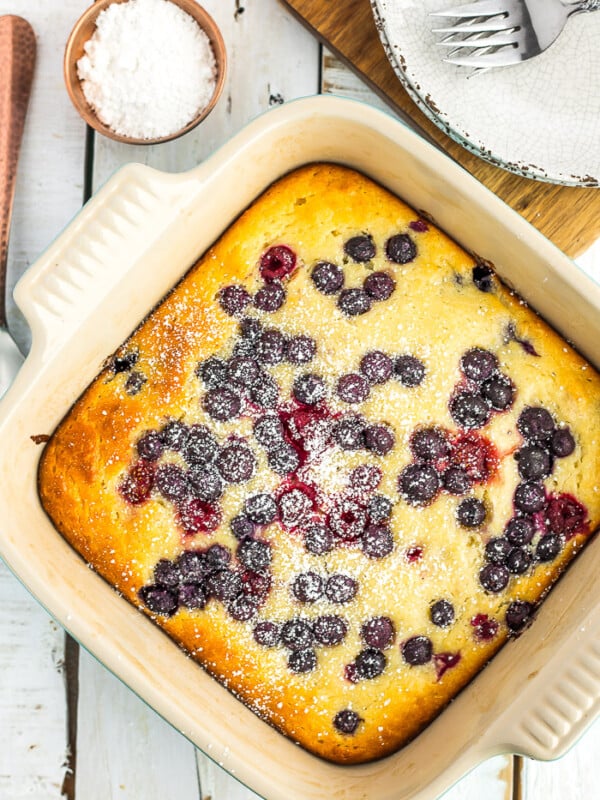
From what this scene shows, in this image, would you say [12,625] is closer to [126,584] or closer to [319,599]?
[126,584]

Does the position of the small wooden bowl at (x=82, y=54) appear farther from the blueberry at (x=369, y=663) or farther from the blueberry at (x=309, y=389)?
the blueberry at (x=369, y=663)

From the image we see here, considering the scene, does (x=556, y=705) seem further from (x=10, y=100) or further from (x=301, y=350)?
(x=10, y=100)

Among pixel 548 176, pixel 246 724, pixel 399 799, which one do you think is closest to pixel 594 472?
pixel 548 176

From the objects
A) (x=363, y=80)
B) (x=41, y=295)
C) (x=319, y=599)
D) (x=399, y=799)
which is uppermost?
(x=363, y=80)

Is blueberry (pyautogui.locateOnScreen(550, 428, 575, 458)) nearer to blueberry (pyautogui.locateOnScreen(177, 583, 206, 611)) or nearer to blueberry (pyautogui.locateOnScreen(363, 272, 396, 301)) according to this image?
Result: blueberry (pyautogui.locateOnScreen(363, 272, 396, 301))

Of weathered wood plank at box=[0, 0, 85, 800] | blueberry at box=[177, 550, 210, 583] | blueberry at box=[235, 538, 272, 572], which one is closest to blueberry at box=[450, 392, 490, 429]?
blueberry at box=[235, 538, 272, 572]

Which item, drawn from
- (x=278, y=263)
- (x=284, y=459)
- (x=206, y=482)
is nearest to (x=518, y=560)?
(x=284, y=459)

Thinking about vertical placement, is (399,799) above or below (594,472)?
below
